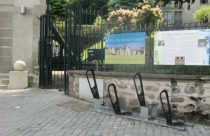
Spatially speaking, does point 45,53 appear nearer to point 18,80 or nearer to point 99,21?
point 18,80

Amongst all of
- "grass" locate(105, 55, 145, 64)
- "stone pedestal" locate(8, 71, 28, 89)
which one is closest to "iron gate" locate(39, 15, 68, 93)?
"stone pedestal" locate(8, 71, 28, 89)

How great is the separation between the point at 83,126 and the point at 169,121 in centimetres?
189

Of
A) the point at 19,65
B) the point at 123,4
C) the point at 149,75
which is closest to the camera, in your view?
the point at 149,75

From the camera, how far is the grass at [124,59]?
1230 centimetres

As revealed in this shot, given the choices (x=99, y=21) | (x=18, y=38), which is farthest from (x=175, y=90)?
(x=18, y=38)

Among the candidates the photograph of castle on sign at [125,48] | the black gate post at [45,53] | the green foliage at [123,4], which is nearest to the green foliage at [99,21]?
the photograph of castle on sign at [125,48]

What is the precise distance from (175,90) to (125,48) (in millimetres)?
2070

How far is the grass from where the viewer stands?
1230 cm

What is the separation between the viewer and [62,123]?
10898 mm

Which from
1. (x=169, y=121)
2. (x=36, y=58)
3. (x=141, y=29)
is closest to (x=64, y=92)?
→ (x=36, y=58)

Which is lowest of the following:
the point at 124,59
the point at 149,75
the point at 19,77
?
the point at 19,77

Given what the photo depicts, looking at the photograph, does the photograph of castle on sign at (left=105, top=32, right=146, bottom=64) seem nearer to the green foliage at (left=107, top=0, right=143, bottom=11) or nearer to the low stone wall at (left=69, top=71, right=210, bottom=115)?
the low stone wall at (left=69, top=71, right=210, bottom=115)

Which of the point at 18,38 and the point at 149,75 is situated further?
the point at 18,38

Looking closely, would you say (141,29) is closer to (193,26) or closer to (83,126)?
(193,26)
